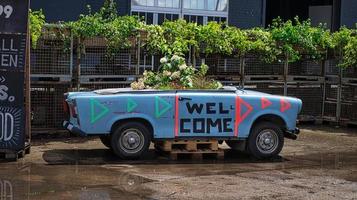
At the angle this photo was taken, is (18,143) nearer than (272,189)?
No

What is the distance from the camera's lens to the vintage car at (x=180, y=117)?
1032 centimetres

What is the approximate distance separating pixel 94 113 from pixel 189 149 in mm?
1757

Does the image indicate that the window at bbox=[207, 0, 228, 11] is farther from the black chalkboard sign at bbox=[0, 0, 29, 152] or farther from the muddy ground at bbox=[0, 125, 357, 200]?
the black chalkboard sign at bbox=[0, 0, 29, 152]

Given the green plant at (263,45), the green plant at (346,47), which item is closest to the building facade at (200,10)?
the green plant at (263,45)

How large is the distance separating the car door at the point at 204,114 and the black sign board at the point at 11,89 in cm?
254

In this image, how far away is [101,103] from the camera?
10.3m

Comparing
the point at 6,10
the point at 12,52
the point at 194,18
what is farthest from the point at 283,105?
the point at 194,18

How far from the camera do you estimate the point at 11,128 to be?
10039 mm

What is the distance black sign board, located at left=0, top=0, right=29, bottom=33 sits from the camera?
9.98 meters

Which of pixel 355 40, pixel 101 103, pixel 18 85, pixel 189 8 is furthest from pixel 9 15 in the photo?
pixel 189 8

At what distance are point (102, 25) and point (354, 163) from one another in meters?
5.44

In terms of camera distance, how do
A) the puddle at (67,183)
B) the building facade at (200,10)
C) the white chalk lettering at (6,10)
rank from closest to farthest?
the puddle at (67,183) < the white chalk lettering at (6,10) < the building facade at (200,10)

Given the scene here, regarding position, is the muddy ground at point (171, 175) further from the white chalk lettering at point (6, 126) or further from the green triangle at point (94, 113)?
the green triangle at point (94, 113)

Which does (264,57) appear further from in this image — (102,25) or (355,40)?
(102,25)
